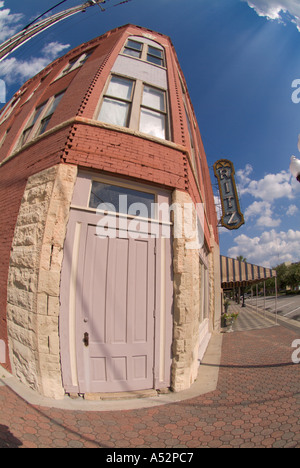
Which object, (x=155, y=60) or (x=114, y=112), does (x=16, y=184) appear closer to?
(x=114, y=112)

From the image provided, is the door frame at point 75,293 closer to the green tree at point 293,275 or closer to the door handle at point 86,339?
the door handle at point 86,339

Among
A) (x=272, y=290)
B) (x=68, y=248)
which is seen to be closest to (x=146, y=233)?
(x=68, y=248)

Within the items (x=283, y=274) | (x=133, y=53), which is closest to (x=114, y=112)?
(x=133, y=53)

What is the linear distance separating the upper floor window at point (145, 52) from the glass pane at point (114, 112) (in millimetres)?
3049

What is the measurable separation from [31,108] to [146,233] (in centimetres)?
648

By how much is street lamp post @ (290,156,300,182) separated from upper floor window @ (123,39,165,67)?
5.83 metres

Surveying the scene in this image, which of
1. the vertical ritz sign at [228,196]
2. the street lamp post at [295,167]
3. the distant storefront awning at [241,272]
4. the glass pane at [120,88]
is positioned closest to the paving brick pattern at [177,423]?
the street lamp post at [295,167]

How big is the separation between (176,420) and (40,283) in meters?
2.74

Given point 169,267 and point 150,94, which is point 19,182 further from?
point 150,94

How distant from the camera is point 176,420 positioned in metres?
2.78

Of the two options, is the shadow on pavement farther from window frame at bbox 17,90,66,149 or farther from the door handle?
window frame at bbox 17,90,66,149
